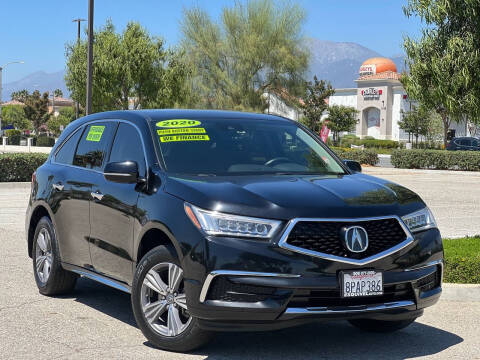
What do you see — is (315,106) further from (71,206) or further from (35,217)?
(71,206)

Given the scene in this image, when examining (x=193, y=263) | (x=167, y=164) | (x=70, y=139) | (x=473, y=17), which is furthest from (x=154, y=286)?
(x=473, y=17)

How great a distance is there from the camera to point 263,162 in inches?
246

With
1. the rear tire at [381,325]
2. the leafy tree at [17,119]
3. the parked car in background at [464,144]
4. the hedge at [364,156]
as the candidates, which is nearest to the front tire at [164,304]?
the rear tire at [381,325]

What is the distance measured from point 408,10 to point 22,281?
6689 millimetres

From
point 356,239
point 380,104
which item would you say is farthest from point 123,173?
point 380,104

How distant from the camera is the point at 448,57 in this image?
11.1m

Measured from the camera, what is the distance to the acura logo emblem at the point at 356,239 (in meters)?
5.00

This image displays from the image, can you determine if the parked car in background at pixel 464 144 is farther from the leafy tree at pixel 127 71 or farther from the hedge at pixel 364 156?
the leafy tree at pixel 127 71

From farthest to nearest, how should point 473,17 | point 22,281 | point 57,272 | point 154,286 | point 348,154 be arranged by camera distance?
point 348,154 → point 473,17 → point 22,281 → point 57,272 → point 154,286

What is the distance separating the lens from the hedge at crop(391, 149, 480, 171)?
125 feet

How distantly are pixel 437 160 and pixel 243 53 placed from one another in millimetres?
17100

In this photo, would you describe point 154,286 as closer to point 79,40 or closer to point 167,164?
point 167,164

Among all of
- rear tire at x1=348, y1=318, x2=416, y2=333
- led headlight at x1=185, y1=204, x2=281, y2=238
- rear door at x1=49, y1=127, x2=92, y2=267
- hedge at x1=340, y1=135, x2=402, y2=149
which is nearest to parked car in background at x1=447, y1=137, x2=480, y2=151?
hedge at x1=340, y1=135, x2=402, y2=149

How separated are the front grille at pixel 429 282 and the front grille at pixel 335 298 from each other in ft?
0.41
